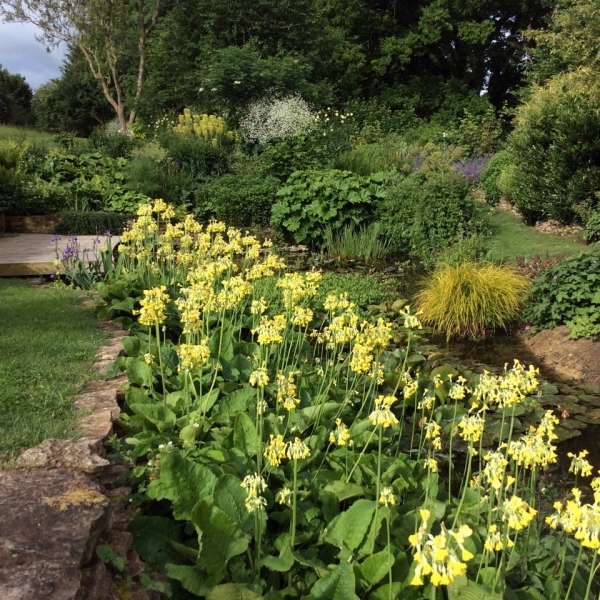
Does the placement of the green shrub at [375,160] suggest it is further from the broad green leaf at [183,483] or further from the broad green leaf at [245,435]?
the broad green leaf at [183,483]

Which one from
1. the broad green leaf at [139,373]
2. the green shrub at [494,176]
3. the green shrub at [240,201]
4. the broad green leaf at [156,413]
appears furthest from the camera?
the green shrub at [494,176]

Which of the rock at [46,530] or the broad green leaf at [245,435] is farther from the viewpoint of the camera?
the broad green leaf at [245,435]

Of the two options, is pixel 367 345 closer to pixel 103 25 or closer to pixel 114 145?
pixel 114 145

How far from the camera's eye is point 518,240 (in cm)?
859

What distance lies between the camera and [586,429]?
12.7 feet

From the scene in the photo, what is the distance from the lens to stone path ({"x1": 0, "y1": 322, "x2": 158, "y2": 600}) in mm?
1434

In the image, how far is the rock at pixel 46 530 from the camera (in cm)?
141

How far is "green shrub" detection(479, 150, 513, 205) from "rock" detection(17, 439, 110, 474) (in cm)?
1018

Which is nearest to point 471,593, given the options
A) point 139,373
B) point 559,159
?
point 139,373

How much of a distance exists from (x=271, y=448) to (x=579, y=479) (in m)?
2.18

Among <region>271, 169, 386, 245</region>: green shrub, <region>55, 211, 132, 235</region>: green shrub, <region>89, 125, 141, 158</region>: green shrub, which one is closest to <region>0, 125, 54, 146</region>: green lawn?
<region>89, 125, 141, 158</region>: green shrub

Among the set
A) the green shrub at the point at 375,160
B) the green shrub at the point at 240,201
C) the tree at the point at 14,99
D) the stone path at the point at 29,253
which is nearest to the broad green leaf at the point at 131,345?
the stone path at the point at 29,253

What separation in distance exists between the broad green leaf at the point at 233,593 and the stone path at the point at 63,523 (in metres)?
0.18

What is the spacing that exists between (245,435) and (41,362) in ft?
4.30
